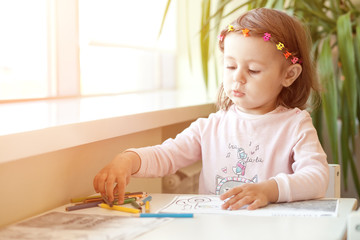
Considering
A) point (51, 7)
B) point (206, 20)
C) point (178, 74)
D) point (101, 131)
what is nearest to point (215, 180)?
point (101, 131)

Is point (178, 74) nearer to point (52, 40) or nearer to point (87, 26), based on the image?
point (87, 26)

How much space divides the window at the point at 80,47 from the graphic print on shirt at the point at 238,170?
695 millimetres

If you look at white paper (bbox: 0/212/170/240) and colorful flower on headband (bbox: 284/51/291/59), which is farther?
colorful flower on headband (bbox: 284/51/291/59)

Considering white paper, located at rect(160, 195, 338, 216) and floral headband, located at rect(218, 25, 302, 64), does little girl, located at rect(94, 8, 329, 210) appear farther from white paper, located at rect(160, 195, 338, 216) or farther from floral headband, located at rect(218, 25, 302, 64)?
white paper, located at rect(160, 195, 338, 216)

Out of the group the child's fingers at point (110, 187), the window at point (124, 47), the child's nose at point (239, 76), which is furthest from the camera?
the window at point (124, 47)

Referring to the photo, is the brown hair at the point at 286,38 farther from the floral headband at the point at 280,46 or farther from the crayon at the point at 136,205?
the crayon at the point at 136,205

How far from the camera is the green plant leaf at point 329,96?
5.49ft

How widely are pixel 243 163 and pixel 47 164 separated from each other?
0.40 meters

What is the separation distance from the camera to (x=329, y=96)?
168cm

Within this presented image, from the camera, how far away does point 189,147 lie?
1.22 meters

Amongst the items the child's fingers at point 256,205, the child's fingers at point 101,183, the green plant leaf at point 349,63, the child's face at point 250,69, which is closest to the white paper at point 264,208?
the child's fingers at point 256,205

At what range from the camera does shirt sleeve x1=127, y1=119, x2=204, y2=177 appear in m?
1.12

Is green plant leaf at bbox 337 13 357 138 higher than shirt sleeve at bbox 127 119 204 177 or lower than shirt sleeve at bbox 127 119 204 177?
higher

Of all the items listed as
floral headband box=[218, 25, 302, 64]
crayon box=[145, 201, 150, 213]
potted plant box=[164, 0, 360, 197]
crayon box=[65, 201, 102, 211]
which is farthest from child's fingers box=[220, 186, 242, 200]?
potted plant box=[164, 0, 360, 197]
